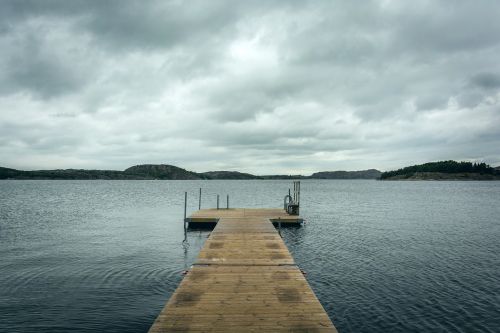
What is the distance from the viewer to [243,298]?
33.2ft

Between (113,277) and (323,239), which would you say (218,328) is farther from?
(323,239)

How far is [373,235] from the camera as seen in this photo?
31438mm

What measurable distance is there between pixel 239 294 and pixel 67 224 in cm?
3507

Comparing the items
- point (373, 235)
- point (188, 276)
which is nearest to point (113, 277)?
point (188, 276)

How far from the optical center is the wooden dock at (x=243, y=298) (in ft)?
27.0

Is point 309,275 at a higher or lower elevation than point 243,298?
lower

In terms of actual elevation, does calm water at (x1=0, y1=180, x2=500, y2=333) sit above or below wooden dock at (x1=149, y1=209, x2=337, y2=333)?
below

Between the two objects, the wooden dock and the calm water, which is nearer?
the wooden dock

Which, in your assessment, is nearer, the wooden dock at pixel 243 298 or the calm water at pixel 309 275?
the wooden dock at pixel 243 298

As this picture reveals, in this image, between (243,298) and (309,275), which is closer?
(243,298)

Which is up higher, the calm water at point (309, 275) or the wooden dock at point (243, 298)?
the wooden dock at point (243, 298)

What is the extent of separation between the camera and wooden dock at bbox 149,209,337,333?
823 cm

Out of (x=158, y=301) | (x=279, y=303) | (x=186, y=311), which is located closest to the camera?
(x=186, y=311)

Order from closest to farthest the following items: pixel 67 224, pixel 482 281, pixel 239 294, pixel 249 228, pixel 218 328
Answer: pixel 218 328 < pixel 239 294 < pixel 482 281 < pixel 249 228 < pixel 67 224
